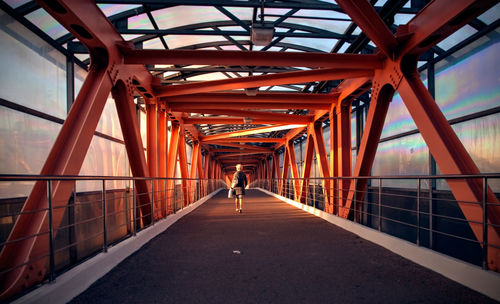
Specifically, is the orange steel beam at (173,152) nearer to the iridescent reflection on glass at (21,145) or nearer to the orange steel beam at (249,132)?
the iridescent reflection on glass at (21,145)

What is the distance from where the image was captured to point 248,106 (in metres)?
9.78

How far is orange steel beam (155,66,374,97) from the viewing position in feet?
22.2

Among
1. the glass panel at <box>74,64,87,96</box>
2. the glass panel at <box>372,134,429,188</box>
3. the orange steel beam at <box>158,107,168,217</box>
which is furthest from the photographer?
the orange steel beam at <box>158,107,168,217</box>

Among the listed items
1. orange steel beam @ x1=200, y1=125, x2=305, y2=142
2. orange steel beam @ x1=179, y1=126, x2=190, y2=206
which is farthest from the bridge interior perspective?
orange steel beam @ x1=200, y1=125, x2=305, y2=142

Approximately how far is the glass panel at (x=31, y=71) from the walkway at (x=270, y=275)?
394 cm

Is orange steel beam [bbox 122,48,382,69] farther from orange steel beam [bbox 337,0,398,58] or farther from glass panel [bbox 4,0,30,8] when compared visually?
glass panel [bbox 4,0,30,8]

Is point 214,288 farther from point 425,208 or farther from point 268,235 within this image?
point 425,208

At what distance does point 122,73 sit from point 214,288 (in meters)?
4.60

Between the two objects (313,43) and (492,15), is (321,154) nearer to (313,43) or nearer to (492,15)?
(313,43)

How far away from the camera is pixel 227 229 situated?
6262mm

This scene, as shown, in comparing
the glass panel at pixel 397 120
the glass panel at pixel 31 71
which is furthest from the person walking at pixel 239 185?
the glass panel at pixel 397 120

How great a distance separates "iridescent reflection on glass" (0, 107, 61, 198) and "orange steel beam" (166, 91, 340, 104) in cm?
368

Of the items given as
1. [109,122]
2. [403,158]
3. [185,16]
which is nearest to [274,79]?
[185,16]

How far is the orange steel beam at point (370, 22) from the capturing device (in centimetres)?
425
